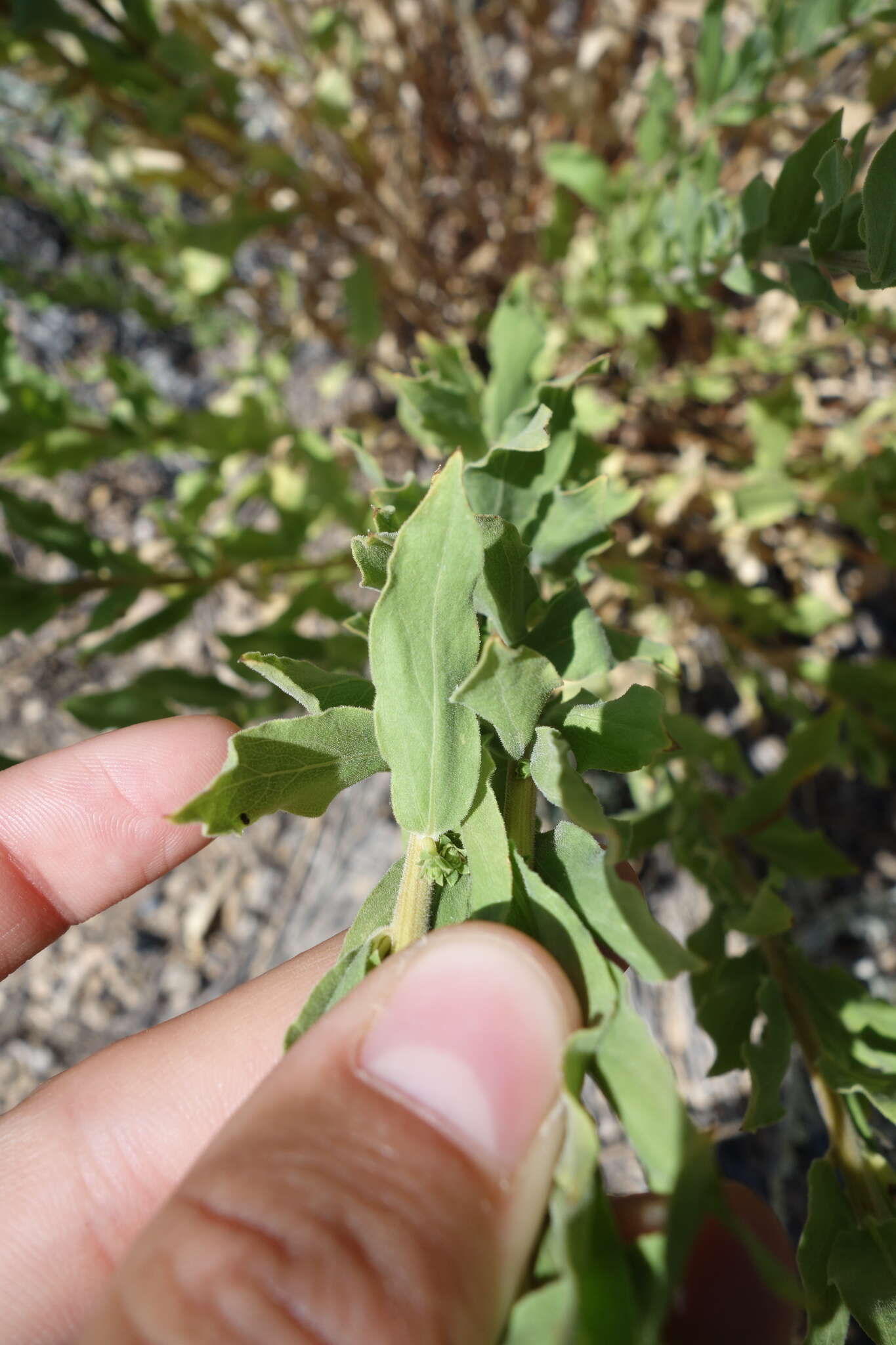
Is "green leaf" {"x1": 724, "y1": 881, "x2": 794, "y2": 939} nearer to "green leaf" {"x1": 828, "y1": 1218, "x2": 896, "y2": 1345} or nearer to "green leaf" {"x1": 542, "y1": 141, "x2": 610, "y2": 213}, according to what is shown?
"green leaf" {"x1": 828, "y1": 1218, "x2": 896, "y2": 1345}

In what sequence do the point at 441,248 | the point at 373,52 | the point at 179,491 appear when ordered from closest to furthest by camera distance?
the point at 179,491
the point at 373,52
the point at 441,248

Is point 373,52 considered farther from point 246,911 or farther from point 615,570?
point 246,911

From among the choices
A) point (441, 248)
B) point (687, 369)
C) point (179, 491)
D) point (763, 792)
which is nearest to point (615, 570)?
point (763, 792)

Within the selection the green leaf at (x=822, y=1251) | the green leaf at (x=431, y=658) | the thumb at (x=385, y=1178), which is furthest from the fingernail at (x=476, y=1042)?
the green leaf at (x=822, y=1251)

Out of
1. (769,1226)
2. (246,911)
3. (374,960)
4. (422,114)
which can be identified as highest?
(422,114)

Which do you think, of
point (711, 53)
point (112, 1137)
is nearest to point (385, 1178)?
point (112, 1137)

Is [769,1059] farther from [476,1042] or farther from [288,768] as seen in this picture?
[288,768]

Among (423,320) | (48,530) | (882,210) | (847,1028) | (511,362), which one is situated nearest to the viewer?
(882,210)
